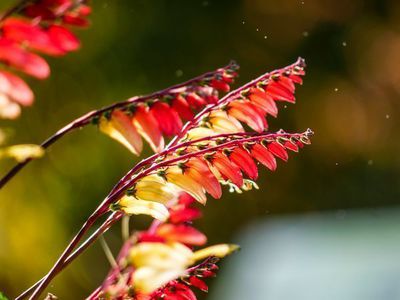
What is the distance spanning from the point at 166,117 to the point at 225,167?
0.09 m

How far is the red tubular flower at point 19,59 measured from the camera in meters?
0.53

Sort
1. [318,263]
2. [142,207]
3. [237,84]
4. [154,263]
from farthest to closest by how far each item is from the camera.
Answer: [237,84]
[318,263]
[142,207]
[154,263]

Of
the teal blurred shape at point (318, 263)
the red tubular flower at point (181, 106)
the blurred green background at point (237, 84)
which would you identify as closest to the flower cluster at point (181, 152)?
the red tubular flower at point (181, 106)

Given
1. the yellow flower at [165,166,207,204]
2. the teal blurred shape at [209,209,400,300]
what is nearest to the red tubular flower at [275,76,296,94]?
the yellow flower at [165,166,207,204]

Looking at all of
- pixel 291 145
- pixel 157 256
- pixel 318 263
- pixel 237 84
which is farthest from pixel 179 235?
pixel 237 84

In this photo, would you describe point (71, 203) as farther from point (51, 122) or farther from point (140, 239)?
point (140, 239)

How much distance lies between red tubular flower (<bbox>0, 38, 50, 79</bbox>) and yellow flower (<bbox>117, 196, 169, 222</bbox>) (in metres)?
0.15

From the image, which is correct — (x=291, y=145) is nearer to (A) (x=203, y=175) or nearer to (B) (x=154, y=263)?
(A) (x=203, y=175)

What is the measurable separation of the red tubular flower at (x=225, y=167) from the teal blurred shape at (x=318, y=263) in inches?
58.6

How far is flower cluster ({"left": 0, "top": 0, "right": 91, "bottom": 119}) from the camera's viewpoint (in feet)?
1.75

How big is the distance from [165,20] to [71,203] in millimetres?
843

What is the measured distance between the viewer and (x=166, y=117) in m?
0.59

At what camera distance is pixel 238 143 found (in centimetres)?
65

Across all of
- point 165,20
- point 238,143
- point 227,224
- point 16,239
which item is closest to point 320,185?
point 227,224
